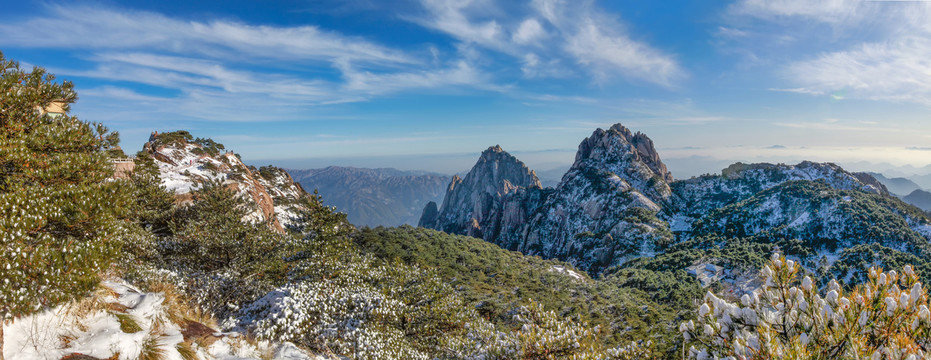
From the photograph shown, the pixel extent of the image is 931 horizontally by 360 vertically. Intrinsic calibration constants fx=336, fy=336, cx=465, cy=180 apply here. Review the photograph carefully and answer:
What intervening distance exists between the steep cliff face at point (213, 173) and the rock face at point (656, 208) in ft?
318

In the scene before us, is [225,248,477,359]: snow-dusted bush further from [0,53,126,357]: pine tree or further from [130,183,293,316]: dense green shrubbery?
[0,53,126,357]: pine tree

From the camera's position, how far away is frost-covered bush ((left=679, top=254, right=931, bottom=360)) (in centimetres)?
610

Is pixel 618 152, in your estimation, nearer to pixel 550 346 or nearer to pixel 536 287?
pixel 536 287

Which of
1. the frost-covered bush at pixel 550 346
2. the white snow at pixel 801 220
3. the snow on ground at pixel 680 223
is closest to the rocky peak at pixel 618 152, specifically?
the snow on ground at pixel 680 223

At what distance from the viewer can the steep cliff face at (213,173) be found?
48.6 m

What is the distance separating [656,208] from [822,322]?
153 m

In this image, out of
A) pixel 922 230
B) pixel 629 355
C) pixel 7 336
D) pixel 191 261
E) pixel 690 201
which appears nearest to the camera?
pixel 7 336

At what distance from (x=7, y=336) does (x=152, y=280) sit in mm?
8996

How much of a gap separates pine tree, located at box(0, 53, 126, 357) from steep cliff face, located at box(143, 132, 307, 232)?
32.8 meters

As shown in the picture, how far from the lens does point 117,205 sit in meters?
10.7

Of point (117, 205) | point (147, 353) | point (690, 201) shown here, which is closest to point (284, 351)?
point (147, 353)

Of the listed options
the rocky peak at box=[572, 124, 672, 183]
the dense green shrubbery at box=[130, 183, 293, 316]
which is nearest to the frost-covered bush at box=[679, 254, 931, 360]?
the dense green shrubbery at box=[130, 183, 293, 316]

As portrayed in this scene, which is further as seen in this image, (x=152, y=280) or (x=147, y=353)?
(x=152, y=280)

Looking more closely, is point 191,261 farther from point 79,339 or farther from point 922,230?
point 922,230
